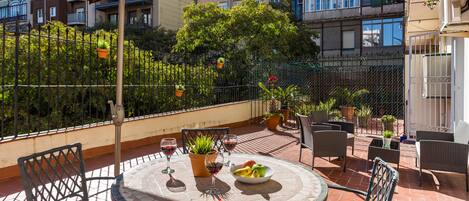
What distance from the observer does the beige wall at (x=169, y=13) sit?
896 inches

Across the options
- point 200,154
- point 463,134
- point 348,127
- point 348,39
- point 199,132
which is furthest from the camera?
point 348,39

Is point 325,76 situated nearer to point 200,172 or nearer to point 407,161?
point 407,161

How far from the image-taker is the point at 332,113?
1090 centimetres

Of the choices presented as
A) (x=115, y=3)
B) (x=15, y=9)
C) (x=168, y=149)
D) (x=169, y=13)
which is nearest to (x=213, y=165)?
(x=168, y=149)

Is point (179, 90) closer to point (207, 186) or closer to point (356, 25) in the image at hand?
point (207, 186)

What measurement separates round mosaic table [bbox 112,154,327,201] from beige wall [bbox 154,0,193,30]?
21449mm

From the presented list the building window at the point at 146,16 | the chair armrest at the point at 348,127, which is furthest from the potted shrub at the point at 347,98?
the building window at the point at 146,16

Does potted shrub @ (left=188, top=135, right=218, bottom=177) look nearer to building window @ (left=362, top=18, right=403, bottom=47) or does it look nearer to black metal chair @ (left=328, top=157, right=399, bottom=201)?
black metal chair @ (left=328, top=157, right=399, bottom=201)

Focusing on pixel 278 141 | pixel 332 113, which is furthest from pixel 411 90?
pixel 278 141

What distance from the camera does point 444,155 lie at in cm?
457

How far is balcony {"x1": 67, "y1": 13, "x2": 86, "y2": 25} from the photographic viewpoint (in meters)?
26.6

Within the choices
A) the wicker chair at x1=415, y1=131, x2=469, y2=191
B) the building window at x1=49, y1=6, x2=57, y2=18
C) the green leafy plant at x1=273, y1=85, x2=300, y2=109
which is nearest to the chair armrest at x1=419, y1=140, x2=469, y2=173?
the wicker chair at x1=415, y1=131, x2=469, y2=191

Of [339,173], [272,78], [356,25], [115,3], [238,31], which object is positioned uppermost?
[115,3]

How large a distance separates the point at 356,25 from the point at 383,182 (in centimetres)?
2028
